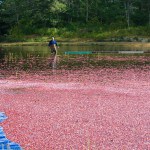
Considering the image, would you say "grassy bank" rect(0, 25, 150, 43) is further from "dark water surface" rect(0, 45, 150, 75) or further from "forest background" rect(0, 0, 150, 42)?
"dark water surface" rect(0, 45, 150, 75)

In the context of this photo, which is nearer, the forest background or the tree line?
the forest background

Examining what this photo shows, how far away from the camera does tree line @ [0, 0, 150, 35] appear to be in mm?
66188

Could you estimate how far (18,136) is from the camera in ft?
26.8

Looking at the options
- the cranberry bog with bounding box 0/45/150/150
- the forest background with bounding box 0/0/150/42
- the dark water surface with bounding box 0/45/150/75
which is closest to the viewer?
the cranberry bog with bounding box 0/45/150/150

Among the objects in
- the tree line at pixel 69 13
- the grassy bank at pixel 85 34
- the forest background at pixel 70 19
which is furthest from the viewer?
the tree line at pixel 69 13

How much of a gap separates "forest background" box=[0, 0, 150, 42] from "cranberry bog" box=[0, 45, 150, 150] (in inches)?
1779

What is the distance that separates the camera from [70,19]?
69750 mm

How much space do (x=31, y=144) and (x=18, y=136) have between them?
642 mm

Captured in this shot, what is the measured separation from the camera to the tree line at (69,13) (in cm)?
6619

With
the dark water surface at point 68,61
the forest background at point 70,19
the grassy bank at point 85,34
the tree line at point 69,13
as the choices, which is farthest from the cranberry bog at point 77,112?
the tree line at point 69,13

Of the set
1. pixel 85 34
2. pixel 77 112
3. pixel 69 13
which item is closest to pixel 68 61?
pixel 77 112

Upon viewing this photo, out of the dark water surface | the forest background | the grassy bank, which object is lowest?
the dark water surface

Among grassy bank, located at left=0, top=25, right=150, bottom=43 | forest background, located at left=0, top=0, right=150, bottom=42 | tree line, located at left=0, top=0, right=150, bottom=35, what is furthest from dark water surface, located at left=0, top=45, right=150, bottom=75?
tree line, located at left=0, top=0, right=150, bottom=35

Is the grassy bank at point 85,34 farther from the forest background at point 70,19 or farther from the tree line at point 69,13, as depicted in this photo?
the tree line at point 69,13
